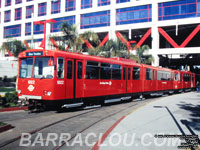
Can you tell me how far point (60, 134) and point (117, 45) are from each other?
2188cm

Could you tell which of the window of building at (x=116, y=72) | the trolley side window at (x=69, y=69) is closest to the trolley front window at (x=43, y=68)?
the trolley side window at (x=69, y=69)

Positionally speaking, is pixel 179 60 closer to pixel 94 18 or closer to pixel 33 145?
pixel 94 18

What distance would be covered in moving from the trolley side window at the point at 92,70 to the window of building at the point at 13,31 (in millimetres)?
44774

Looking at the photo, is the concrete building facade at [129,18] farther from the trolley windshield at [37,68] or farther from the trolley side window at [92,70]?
the trolley windshield at [37,68]

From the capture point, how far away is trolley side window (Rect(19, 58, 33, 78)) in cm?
1177

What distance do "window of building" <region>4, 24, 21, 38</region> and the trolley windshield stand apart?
45.2 metres

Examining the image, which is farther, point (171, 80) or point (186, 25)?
point (186, 25)

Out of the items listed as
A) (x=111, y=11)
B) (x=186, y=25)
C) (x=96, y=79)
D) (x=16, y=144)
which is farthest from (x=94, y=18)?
(x=16, y=144)

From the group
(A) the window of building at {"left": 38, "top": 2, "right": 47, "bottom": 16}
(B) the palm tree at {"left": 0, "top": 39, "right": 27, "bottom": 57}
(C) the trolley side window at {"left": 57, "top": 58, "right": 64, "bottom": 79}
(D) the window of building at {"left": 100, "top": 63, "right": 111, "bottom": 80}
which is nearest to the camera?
(C) the trolley side window at {"left": 57, "top": 58, "right": 64, "bottom": 79}

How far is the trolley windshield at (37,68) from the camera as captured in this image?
36.7 feet

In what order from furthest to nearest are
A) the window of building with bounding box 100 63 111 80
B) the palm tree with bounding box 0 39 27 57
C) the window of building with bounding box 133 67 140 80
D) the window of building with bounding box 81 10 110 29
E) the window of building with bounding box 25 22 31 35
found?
1. the window of building with bounding box 25 22 31 35
2. the window of building with bounding box 81 10 110 29
3. the palm tree with bounding box 0 39 27 57
4. the window of building with bounding box 133 67 140 80
5. the window of building with bounding box 100 63 111 80

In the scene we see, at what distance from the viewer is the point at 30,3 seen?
172 ft

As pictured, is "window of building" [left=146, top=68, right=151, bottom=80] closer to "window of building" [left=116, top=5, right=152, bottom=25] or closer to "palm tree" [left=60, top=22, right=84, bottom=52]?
"palm tree" [left=60, top=22, right=84, bottom=52]

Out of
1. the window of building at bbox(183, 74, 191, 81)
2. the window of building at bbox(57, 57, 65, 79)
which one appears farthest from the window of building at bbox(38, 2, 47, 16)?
the window of building at bbox(57, 57, 65, 79)
